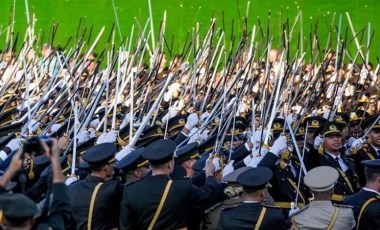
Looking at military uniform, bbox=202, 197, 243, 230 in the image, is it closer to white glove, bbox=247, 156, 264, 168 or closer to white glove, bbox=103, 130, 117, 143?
white glove, bbox=247, 156, 264, 168

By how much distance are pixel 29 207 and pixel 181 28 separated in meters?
17.2

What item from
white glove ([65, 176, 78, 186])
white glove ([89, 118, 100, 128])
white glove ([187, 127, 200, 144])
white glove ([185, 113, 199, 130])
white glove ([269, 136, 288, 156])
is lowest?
white glove ([89, 118, 100, 128])

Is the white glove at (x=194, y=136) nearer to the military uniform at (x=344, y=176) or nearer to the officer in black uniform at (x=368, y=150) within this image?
the military uniform at (x=344, y=176)

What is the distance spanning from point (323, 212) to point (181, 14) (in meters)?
16.0

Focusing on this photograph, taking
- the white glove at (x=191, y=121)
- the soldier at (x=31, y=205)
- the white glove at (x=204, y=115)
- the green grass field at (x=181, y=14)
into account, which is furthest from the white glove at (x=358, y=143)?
the green grass field at (x=181, y=14)

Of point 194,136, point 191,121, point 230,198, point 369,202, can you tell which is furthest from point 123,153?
point 191,121

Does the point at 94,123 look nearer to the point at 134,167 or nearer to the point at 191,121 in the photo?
the point at 191,121

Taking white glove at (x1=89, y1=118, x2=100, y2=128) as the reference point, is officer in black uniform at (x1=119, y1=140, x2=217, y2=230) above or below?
above

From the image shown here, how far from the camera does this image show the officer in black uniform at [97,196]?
27.4 ft

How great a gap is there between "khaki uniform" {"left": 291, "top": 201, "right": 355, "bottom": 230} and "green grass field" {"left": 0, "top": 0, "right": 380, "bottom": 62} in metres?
13.8

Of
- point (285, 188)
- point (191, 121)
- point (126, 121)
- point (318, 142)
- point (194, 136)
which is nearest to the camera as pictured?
point (285, 188)

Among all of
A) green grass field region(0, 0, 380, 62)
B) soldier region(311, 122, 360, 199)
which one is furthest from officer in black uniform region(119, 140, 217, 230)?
green grass field region(0, 0, 380, 62)

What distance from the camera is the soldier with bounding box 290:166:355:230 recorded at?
7727 millimetres

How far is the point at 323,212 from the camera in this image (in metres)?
7.75
